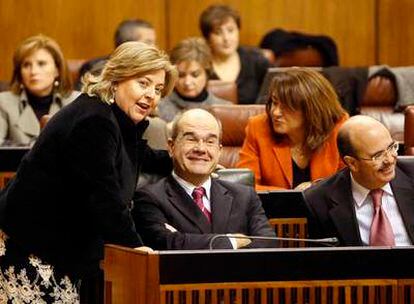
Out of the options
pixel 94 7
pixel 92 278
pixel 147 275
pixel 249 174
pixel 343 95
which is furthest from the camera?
pixel 94 7

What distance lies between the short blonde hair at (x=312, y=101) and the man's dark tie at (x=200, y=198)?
933 millimetres

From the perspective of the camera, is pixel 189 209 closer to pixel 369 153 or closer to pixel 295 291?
pixel 369 153

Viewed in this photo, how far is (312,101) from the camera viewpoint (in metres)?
4.61

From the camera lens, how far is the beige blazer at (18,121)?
5.73 m

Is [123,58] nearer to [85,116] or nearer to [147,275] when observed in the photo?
[85,116]

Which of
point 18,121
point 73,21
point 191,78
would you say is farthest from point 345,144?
point 73,21

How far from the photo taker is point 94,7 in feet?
26.0

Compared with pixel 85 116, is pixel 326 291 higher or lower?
lower

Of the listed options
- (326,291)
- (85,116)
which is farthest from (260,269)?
(85,116)

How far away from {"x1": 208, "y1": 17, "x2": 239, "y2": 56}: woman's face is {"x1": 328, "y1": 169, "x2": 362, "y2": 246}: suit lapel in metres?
3.34

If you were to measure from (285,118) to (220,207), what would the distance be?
983 mm

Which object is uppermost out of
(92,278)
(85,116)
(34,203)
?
(85,116)

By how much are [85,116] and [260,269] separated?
663mm

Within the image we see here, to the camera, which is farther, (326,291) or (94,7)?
(94,7)
